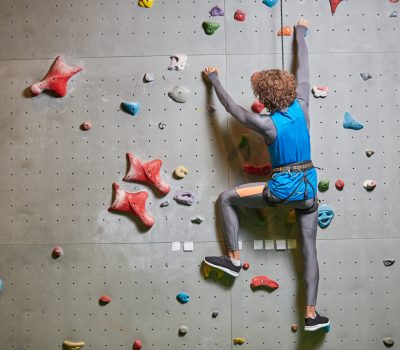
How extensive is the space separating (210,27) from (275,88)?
624mm

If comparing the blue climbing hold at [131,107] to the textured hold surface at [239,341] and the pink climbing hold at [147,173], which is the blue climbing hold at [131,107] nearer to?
the pink climbing hold at [147,173]

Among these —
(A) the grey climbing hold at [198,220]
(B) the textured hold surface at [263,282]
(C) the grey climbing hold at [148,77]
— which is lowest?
(B) the textured hold surface at [263,282]

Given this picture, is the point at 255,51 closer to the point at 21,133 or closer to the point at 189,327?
the point at 21,133

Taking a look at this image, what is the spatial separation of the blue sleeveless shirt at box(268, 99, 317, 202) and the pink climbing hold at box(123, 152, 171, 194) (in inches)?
24.8

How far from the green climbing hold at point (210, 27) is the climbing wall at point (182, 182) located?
0.11ft

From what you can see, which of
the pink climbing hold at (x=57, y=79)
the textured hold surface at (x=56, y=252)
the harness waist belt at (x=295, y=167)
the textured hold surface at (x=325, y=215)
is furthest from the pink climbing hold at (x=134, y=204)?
the textured hold surface at (x=325, y=215)

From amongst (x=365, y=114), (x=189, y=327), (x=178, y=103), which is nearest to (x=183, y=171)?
(x=178, y=103)

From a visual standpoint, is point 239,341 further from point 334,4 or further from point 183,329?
point 334,4

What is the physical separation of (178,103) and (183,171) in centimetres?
39

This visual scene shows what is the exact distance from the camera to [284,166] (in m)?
2.36

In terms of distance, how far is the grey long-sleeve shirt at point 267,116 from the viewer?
7.63 ft

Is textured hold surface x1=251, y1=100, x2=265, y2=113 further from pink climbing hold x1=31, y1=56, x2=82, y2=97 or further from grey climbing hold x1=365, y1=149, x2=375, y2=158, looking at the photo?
pink climbing hold x1=31, y1=56, x2=82, y2=97

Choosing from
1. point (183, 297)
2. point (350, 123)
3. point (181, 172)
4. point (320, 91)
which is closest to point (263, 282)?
point (183, 297)

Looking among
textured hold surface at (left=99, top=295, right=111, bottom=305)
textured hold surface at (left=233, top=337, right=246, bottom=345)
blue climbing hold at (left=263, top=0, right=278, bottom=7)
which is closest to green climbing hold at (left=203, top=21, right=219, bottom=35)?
blue climbing hold at (left=263, top=0, right=278, bottom=7)
